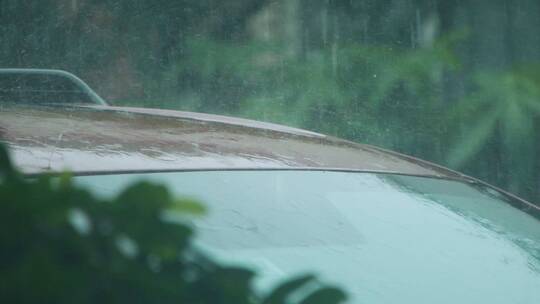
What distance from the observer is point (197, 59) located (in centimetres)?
764

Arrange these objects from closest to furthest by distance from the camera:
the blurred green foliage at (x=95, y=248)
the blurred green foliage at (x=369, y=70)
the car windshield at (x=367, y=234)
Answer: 1. the blurred green foliage at (x=95, y=248)
2. the car windshield at (x=367, y=234)
3. the blurred green foliage at (x=369, y=70)

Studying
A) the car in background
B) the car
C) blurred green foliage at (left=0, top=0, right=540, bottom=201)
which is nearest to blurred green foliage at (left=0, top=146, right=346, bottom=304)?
the car

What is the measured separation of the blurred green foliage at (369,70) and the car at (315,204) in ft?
13.3

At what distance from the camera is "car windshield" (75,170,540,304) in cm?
209

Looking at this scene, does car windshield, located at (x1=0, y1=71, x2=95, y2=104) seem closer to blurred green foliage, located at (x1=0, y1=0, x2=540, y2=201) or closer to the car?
the car

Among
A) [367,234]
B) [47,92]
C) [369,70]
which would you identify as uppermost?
[47,92]

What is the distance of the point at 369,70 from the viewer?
7125 millimetres

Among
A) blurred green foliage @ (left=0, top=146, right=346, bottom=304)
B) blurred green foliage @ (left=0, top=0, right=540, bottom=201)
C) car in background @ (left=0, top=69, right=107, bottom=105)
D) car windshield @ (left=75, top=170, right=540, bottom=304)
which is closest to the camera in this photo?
blurred green foliage @ (left=0, top=146, right=346, bottom=304)

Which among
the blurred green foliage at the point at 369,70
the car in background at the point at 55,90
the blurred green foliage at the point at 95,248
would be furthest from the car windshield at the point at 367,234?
the blurred green foliage at the point at 369,70

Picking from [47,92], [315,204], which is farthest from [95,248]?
[47,92]

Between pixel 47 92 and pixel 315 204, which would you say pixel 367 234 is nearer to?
pixel 315 204

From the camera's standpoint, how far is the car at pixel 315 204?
211cm

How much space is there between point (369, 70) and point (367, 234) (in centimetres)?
485

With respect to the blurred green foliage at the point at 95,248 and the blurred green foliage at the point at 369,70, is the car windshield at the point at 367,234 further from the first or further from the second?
the blurred green foliage at the point at 369,70
